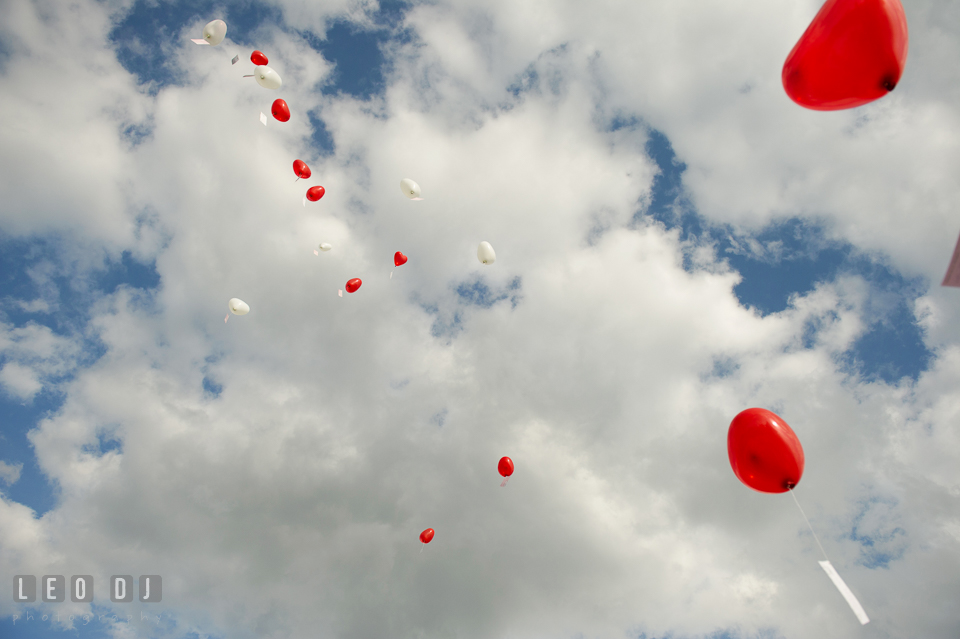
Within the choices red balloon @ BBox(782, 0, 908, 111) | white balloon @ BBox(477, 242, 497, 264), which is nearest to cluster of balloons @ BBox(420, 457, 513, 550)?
white balloon @ BBox(477, 242, 497, 264)

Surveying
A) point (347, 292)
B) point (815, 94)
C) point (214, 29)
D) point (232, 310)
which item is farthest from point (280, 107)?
point (815, 94)

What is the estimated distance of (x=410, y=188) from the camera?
18625mm

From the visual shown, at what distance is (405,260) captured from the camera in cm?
2036

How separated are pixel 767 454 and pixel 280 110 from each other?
1880cm

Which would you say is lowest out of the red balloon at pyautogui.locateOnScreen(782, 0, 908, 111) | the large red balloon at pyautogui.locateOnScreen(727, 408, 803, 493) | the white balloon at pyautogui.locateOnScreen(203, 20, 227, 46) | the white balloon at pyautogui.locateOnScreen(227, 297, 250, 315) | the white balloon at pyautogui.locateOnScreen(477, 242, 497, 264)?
the large red balloon at pyautogui.locateOnScreen(727, 408, 803, 493)

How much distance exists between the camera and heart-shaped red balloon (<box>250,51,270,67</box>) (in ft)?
52.2

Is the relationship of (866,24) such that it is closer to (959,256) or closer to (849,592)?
(959,256)

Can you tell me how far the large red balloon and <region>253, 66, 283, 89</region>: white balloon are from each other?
18145mm

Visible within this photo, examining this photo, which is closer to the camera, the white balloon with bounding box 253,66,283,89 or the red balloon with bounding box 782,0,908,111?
the red balloon with bounding box 782,0,908,111

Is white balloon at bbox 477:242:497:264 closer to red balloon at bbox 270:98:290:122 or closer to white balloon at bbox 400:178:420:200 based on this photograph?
white balloon at bbox 400:178:420:200

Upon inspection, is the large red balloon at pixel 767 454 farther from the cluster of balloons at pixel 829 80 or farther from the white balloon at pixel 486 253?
the white balloon at pixel 486 253

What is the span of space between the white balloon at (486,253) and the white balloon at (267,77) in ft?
30.9

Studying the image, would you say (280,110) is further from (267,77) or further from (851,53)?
(851,53)

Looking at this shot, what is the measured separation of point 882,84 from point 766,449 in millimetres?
7037
